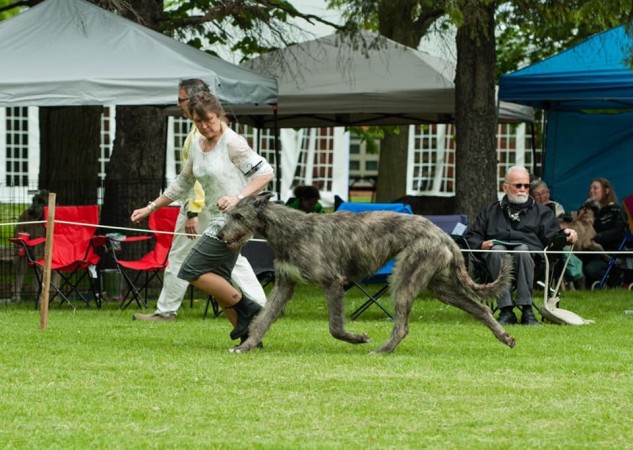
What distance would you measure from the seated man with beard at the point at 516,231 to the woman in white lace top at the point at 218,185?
301 centimetres

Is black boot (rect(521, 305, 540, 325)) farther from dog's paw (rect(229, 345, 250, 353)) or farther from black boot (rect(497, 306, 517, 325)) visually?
dog's paw (rect(229, 345, 250, 353))

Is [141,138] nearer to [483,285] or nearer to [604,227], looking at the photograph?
[604,227]

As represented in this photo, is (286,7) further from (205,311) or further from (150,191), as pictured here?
(205,311)

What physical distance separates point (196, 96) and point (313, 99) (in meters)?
8.52

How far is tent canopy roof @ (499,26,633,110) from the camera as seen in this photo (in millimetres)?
15133

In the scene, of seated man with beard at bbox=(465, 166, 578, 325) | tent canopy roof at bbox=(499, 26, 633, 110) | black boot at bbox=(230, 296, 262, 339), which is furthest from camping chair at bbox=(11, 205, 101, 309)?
tent canopy roof at bbox=(499, 26, 633, 110)

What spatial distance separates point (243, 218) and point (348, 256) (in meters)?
0.76

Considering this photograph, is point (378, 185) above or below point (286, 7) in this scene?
below

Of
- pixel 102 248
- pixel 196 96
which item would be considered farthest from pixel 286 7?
pixel 196 96

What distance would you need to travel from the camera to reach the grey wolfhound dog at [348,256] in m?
8.66

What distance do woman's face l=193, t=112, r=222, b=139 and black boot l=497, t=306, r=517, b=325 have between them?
3513mm

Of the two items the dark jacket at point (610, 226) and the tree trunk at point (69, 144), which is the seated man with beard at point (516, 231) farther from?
the tree trunk at point (69, 144)

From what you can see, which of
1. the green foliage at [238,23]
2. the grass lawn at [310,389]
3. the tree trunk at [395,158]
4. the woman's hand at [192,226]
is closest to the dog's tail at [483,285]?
the grass lawn at [310,389]

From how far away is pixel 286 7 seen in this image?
16516 mm
